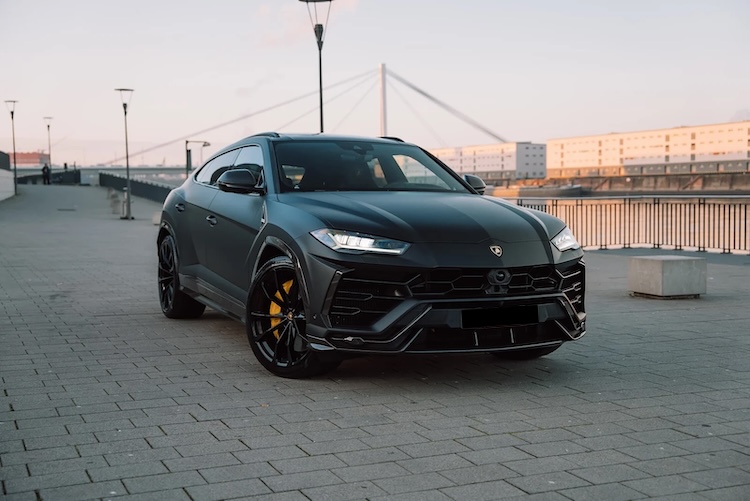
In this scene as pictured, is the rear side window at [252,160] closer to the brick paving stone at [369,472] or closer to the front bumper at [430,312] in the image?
the front bumper at [430,312]

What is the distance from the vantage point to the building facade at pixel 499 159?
121 metres

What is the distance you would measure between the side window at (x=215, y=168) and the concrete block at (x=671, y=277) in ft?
16.8

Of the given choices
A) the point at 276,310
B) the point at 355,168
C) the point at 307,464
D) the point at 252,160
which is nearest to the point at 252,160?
the point at 252,160

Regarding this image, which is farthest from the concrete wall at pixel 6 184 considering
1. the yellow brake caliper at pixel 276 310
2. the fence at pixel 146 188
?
the yellow brake caliper at pixel 276 310

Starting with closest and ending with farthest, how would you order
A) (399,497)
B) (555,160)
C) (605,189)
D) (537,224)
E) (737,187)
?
1. (399,497)
2. (537,224)
3. (737,187)
4. (605,189)
5. (555,160)

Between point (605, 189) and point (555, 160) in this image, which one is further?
point (555, 160)

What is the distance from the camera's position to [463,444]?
14.5 ft

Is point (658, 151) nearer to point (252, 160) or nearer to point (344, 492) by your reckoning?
point (252, 160)

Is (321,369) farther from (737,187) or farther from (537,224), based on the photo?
(737,187)

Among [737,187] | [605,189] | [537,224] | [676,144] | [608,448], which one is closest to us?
[608,448]

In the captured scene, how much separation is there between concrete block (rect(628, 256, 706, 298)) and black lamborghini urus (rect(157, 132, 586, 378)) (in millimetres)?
4168

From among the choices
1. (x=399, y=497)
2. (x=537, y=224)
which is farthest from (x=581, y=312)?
(x=399, y=497)

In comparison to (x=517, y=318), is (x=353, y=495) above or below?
below

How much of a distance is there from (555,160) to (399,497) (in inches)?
4592
